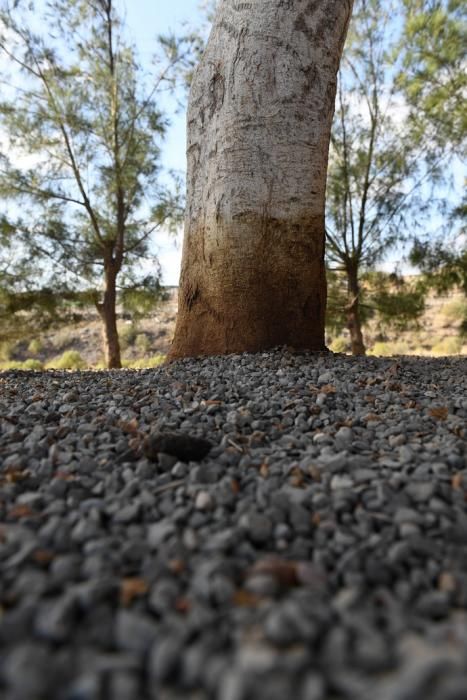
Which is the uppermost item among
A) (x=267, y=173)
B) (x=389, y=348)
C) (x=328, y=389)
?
(x=267, y=173)

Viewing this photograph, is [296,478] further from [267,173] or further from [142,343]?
[142,343]

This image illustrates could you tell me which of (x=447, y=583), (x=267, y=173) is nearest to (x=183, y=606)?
(x=447, y=583)

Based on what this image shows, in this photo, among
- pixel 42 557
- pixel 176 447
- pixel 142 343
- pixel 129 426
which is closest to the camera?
pixel 42 557

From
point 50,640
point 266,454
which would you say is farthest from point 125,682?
point 266,454

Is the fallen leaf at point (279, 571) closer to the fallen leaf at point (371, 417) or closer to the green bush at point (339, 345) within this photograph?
the fallen leaf at point (371, 417)

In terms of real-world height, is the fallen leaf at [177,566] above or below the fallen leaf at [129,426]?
below

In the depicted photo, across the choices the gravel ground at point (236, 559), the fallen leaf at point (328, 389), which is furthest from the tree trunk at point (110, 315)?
the gravel ground at point (236, 559)

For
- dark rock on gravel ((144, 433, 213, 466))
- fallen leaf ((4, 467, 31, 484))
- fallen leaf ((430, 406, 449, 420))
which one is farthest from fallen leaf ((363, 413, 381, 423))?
fallen leaf ((4, 467, 31, 484))
